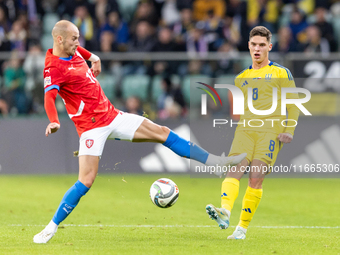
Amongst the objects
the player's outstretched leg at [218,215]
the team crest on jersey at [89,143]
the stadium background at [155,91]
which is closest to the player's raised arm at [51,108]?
the team crest on jersey at [89,143]

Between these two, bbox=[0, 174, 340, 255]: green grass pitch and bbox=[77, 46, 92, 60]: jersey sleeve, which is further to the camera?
bbox=[77, 46, 92, 60]: jersey sleeve

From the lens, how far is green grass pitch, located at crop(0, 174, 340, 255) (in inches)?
233

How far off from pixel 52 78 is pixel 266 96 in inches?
97.8

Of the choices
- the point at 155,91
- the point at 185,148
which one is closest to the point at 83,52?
the point at 185,148

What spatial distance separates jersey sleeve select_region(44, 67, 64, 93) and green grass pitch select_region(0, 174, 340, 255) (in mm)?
1733

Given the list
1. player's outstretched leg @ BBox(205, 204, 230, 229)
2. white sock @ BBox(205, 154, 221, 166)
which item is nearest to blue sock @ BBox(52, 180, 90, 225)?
player's outstretched leg @ BBox(205, 204, 230, 229)

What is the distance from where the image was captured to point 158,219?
8047mm

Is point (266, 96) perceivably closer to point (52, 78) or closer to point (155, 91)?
point (52, 78)

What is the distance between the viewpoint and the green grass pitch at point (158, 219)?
19.4ft

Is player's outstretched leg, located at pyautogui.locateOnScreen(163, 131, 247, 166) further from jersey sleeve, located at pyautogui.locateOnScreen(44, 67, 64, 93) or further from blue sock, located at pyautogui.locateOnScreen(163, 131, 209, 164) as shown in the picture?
jersey sleeve, located at pyautogui.locateOnScreen(44, 67, 64, 93)

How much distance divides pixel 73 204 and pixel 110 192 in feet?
16.5

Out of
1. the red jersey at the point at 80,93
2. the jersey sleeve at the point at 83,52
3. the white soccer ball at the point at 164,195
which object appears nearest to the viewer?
the red jersey at the point at 80,93

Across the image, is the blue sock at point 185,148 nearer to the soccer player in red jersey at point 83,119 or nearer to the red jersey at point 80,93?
the soccer player in red jersey at point 83,119

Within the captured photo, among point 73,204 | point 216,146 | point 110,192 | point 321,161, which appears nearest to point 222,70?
point 216,146
